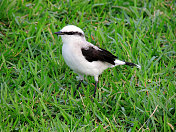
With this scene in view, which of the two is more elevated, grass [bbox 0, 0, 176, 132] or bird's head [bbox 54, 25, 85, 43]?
bird's head [bbox 54, 25, 85, 43]

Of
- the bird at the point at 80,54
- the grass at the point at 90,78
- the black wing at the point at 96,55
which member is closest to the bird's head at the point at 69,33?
the bird at the point at 80,54

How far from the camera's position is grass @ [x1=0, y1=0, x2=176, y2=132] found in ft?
14.8

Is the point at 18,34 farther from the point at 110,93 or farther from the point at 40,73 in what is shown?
the point at 110,93

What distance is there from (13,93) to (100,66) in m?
1.51

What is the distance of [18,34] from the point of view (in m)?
6.26

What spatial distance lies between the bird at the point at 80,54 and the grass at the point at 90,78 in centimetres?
44

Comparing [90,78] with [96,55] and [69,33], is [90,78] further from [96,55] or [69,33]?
[69,33]

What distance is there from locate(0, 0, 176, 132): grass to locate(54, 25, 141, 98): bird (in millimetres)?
439

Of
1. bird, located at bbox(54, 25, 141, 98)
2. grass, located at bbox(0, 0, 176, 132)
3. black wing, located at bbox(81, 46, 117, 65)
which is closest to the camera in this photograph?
grass, located at bbox(0, 0, 176, 132)

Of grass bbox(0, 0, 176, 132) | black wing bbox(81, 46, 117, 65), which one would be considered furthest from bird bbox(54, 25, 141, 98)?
grass bbox(0, 0, 176, 132)

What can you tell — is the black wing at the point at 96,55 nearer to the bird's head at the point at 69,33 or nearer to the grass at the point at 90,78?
the bird's head at the point at 69,33

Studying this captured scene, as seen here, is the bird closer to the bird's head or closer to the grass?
the bird's head

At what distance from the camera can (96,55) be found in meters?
4.93

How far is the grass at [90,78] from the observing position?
4.50 metres
